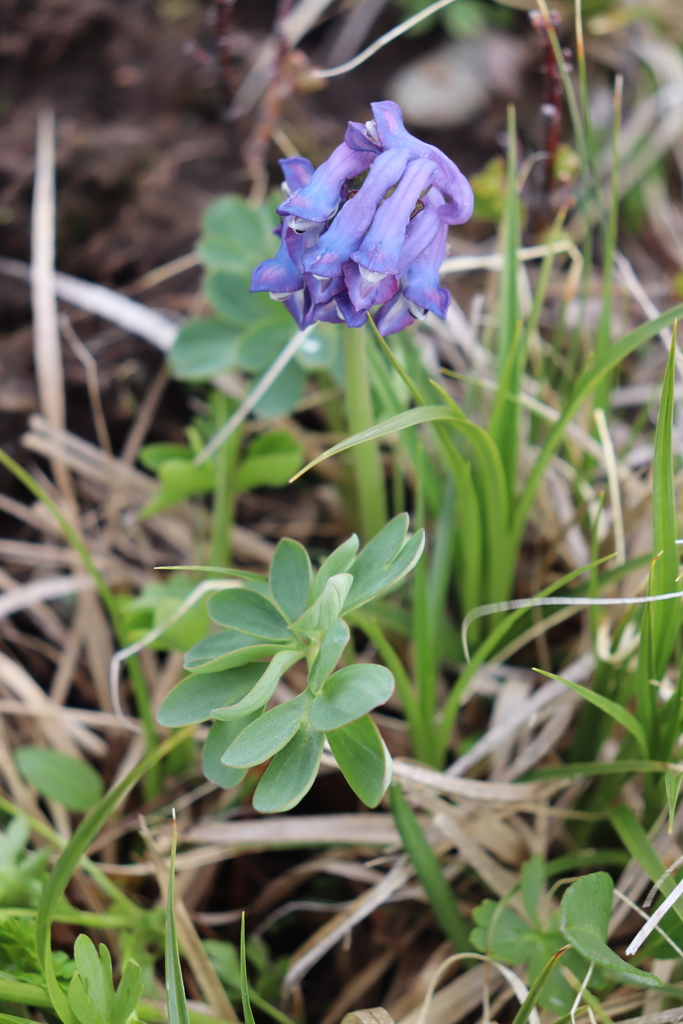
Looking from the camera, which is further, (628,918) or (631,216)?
(631,216)

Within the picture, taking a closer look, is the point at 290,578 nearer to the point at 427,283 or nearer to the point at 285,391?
the point at 427,283

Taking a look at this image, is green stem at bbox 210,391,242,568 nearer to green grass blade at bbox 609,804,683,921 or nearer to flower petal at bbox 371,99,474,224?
flower petal at bbox 371,99,474,224

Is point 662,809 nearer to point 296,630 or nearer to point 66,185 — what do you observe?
point 296,630

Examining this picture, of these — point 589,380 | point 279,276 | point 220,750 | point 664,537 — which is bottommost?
point 220,750

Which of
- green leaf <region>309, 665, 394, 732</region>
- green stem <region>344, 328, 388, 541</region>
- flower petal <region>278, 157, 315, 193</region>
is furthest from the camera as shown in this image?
green stem <region>344, 328, 388, 541</region>

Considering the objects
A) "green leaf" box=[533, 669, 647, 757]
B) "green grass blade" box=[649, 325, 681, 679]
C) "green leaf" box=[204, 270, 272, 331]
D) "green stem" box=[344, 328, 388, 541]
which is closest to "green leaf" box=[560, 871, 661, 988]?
"green leaf" box=[533, 669, 647, 757]

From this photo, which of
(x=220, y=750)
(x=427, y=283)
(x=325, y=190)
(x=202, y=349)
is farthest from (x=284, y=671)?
(x=202, y=349)

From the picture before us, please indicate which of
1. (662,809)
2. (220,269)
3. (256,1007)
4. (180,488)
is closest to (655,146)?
(220,269)
